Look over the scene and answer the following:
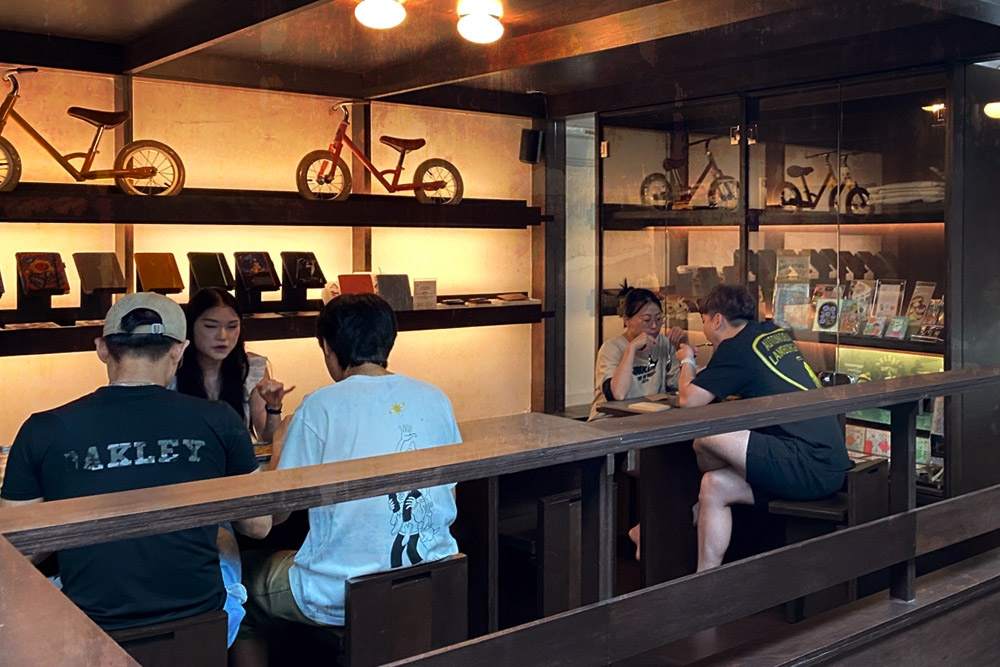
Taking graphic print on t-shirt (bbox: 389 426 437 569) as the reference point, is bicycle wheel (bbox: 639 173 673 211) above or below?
above

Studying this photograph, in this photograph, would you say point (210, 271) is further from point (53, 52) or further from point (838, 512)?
point (838, 512)

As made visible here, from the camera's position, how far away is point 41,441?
1449mm

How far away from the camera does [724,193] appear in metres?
2.57

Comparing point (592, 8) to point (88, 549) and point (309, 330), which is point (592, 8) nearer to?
point (309, 330)

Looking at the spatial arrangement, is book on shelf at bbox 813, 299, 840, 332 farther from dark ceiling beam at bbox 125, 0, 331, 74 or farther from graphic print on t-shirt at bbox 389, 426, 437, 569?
dark ceiling beam at bbox 125, 0, 331, 74

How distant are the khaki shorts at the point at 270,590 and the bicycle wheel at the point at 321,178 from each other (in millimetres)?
612

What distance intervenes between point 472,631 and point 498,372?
504 mm

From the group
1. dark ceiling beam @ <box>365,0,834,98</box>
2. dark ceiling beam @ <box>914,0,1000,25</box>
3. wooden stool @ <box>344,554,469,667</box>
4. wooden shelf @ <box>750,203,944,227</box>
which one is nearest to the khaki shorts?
wooden stool @ <box>344,554,469,667</box>

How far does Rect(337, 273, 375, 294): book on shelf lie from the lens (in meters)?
1.78

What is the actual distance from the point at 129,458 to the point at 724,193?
5.26ft

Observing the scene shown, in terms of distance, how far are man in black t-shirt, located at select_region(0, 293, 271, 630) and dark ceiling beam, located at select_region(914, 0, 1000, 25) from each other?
2.19 meters

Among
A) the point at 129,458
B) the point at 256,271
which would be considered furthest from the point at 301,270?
the point at 129,458

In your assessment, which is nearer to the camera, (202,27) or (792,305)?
(202,27)

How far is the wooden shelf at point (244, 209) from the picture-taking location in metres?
1.40
